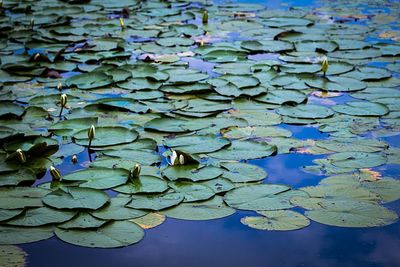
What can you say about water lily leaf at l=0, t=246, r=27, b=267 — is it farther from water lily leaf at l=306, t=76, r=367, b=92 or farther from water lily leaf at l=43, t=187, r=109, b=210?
water lily leaf at l=306, t=76, r=367, b=92

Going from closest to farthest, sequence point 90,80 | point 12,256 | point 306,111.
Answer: point 12,256 → point 306,111 → point 90,80

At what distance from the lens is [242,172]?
3520mm

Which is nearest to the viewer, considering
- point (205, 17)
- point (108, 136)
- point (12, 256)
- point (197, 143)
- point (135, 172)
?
point (12, 256)

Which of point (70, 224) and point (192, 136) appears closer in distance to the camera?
point (70, 224)

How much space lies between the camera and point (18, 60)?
18.2 ft

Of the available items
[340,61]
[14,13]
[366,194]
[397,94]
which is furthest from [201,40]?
[366,194]

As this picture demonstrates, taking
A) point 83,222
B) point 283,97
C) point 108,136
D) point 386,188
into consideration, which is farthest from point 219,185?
point 283,97

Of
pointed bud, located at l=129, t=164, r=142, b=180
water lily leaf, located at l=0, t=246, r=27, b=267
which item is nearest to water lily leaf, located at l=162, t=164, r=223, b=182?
pointed bud, located at l=129, t=164, r=142, b=180

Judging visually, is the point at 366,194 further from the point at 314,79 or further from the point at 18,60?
the point at 18,60

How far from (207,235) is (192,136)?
1.06m

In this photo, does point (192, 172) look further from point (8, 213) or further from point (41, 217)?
point (8, 213)

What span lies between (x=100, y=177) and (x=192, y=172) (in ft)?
1.64

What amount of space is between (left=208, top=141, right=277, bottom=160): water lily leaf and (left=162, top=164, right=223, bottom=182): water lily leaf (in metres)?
0.19

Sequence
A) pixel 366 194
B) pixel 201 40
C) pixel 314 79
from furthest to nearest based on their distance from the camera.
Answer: pixel 201 40
pixel 314 79
pixel 366 194
